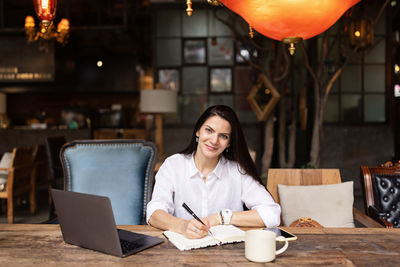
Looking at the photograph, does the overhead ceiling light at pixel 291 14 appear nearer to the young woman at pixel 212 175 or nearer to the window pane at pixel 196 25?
the young woman at pixel 212 175

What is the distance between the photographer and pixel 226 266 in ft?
3.82

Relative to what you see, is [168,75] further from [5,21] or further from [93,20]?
[5,21]

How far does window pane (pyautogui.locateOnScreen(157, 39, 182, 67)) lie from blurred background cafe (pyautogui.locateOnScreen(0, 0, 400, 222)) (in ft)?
0.05

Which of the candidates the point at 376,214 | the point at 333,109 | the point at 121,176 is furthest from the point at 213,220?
the point at 333,109

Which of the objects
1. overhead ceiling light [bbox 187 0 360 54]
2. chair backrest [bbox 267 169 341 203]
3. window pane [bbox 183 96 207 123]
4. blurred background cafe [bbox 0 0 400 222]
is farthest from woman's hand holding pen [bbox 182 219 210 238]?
window pane [bbox 183 96 207 123]

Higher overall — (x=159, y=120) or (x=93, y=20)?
(x=93, y=20)

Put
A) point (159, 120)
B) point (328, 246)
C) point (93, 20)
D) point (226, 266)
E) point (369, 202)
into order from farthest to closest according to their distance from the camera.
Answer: point (93, 20) → point (159, 120) → point (369, 202) → point (328, 246) → point (226, 266)

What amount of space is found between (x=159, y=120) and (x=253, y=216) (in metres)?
3.46

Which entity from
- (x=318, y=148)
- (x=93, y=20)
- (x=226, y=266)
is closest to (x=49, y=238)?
(x=226, y=266)

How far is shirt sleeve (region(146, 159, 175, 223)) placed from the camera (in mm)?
1776

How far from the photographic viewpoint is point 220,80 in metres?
6.07

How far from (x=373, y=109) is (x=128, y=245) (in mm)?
5312

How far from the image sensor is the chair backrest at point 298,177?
2.37 m

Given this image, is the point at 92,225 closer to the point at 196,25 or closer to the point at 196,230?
the point at 196,230
